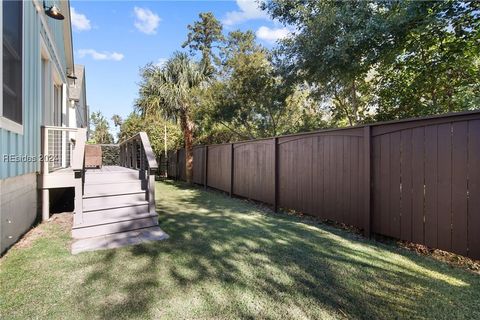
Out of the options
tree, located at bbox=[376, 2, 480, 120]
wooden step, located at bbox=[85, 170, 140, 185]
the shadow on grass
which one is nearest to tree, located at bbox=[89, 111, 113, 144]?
wooden step, located at bbox=[85, 170, 140, 185]

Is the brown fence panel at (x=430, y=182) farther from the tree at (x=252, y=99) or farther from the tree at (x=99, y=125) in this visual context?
the tree at (x=99, y=125)

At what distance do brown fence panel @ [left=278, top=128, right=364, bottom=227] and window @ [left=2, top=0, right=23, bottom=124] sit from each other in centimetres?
439

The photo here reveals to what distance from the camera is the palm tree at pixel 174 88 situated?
32.9 ft

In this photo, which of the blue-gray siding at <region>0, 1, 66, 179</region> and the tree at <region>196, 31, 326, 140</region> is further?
the tree at <region>196, 31, 326, 140</region>

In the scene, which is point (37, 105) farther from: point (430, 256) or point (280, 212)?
point (430, 256)

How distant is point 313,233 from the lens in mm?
3965

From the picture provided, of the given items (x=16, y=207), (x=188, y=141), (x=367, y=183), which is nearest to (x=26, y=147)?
(x=16, y=207)

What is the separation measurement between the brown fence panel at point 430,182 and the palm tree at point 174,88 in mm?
7825

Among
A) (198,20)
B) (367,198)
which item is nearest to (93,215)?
(367,198)

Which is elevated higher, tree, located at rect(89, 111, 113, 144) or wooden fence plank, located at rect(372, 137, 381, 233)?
tree, located at rect(89, 111, 113, 144)

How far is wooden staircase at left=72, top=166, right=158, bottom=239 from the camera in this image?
11.9 feet

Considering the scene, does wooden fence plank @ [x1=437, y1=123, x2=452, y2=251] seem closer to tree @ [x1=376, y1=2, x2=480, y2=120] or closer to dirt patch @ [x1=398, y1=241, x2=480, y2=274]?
dirt patch @ [x1=398, y1=241, x2=480, y2=274]

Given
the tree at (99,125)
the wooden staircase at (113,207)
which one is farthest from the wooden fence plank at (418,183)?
the tree at (99,125)

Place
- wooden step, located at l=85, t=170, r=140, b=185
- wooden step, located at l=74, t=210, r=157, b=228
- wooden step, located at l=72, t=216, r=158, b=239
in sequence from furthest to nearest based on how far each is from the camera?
wooden step, located at l=85, t=170, r=140, b=185, wooden step, located at l=74, t=210, r=157, b=228, wooden step, located at l=72, t=216, r=158, b=239
